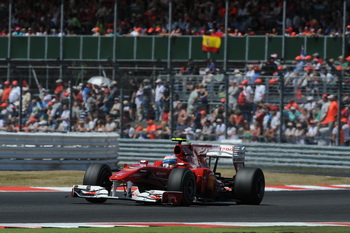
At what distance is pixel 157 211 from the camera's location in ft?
37.3

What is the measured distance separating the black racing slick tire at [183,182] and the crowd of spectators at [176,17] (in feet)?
57.1

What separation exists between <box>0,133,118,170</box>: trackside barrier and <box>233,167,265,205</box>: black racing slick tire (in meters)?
7.58

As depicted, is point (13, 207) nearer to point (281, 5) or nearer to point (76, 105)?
point (76, 105)

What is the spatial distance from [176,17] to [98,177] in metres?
20.4

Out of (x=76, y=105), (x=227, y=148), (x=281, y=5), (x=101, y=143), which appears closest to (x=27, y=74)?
(x=76, y=105)

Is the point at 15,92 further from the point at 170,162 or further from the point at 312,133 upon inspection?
the point at 170,162

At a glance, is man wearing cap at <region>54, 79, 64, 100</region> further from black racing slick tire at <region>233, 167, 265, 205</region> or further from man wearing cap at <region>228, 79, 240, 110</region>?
black racing slick tire at <region>233, 167, 265, 205</region>

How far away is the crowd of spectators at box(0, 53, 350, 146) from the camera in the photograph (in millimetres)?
20375

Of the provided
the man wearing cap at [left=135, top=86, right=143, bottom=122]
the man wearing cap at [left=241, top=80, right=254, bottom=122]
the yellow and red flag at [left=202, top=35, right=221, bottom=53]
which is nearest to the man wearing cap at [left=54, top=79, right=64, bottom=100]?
the man wearing cap at [left=135, top=86, right=143, bottom=122]

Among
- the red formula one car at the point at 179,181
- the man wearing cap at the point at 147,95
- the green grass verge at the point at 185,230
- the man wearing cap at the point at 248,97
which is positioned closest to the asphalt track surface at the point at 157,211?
the red formula one car at the point at 179,181

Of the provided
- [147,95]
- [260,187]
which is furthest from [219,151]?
[147,95]

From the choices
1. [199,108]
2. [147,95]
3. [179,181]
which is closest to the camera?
[179,181]

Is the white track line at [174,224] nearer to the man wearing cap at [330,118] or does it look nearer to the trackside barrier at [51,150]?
the trackside barrier at [51,150]

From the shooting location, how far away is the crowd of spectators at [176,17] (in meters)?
29.5
